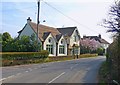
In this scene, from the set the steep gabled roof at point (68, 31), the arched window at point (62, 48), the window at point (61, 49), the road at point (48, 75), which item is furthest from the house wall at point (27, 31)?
the road at point (48, 75)

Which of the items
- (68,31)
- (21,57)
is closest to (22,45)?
(21,57)

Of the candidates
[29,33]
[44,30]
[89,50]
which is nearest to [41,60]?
[29,33]

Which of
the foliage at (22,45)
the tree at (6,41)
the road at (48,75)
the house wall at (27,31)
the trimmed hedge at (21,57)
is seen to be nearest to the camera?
the road at (48,75)

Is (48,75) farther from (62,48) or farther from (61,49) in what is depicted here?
(62,48)

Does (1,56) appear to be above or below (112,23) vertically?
below

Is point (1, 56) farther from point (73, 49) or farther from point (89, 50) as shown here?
point (89, 50)

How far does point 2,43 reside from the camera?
55.5 metres

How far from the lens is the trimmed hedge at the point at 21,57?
36.2 meters

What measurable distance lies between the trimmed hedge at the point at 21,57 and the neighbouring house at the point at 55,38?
12.4 meters

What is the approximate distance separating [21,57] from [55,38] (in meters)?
25.4

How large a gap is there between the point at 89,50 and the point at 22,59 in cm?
5827

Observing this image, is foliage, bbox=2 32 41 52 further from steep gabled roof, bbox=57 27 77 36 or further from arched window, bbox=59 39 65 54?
steep gabled roof, bbox=57 27 77 36

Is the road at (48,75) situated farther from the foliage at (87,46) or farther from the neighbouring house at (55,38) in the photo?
the foliage at (87,46)

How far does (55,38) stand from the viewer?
64.6 m
